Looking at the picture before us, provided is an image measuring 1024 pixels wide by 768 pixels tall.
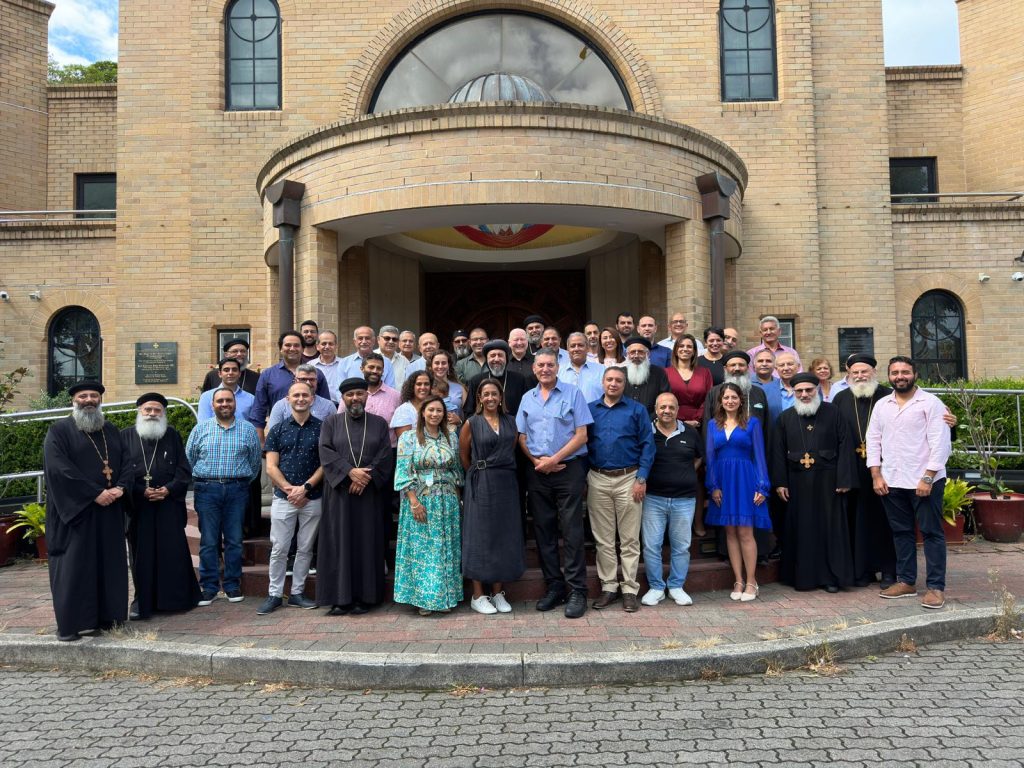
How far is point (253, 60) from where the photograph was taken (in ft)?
47.4

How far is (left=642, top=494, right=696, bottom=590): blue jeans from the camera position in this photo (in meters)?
6.27

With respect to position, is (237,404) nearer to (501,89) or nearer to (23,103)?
(501,89)

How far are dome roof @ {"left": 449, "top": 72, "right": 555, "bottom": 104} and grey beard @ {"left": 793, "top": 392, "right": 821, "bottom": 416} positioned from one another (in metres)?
9.00

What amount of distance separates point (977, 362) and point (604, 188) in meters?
9.66

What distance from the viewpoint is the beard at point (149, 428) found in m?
6.18

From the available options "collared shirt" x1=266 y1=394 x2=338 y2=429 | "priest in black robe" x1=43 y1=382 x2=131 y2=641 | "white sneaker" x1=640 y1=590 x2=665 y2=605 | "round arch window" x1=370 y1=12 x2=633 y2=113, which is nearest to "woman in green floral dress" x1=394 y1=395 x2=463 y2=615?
"collared shirt" x1=266 y1=394 x2=338 y2=429

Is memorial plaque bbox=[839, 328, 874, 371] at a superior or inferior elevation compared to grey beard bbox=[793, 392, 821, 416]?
superior

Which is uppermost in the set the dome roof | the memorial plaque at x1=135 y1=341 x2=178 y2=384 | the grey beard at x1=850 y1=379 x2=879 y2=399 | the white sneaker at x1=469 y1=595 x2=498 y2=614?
the dome roof

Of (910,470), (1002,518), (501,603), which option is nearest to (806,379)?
(910,470)

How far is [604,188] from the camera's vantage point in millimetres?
10086

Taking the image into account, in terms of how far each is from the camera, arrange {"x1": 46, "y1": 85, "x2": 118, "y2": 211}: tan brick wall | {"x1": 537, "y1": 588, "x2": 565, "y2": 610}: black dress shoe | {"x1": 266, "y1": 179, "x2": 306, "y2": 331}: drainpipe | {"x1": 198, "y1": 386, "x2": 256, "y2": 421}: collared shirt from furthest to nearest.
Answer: {"x1": 46, "y1": 85, "x2": 118, "y2": 211}: tan brick wall → {"x1": 266, "y1": 179, "x2": 306, "y2": 331}: drainpipe → {"x1": 198, "y1": 386, "x2": 256, "y2": 421}: collared shirt → {"x1": 537, "y1": 588, "x2": 565, "y2": 610}: black dress shoe

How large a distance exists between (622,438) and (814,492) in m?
1.90

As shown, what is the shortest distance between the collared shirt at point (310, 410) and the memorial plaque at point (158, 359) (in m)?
8.56

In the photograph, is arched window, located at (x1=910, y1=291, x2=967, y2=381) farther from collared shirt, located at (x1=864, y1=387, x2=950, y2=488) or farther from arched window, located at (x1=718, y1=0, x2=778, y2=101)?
collared shirt, located at (x1=864, y1=387, x2=950, y2=488)
